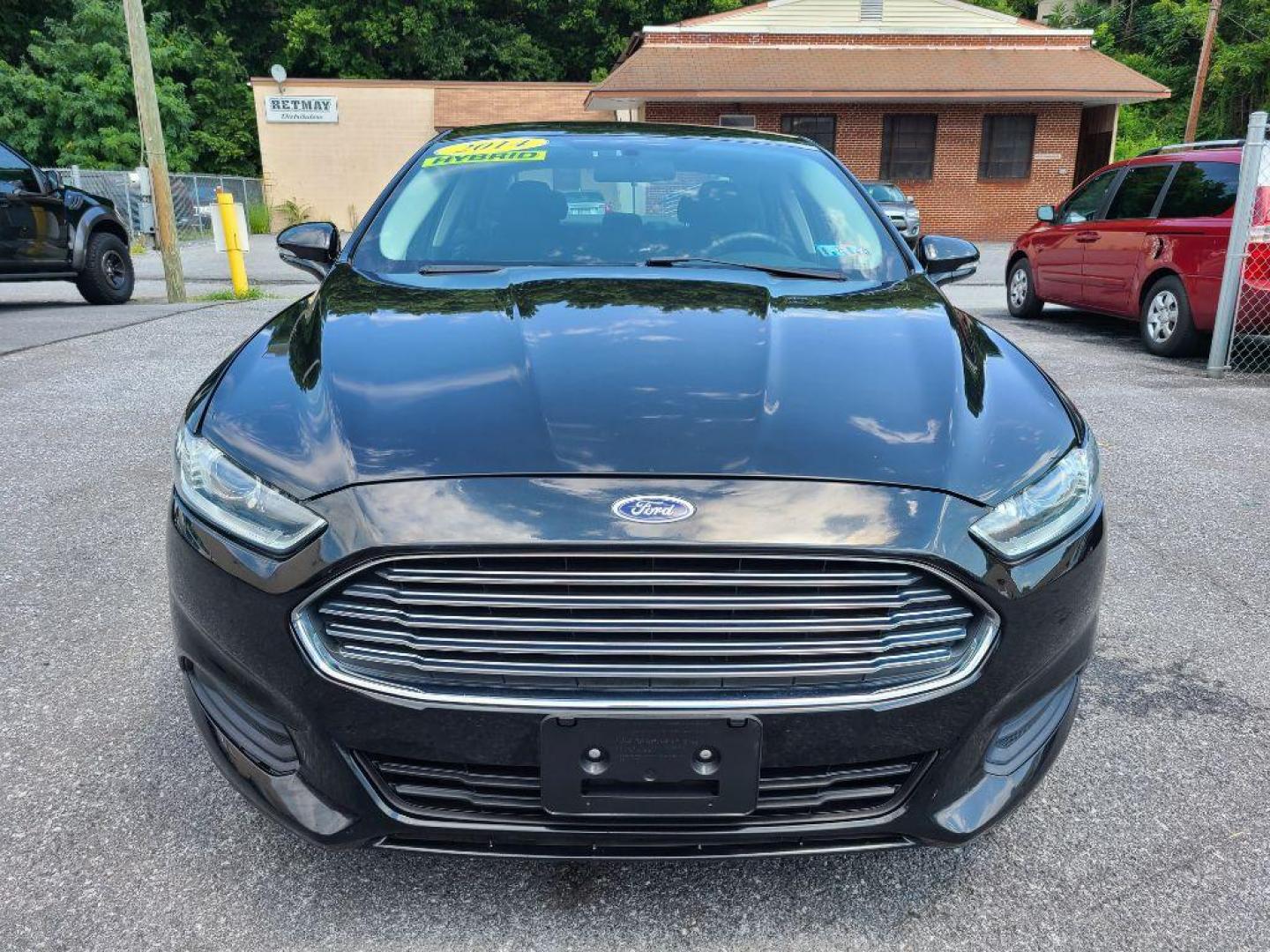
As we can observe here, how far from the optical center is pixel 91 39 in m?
30.4

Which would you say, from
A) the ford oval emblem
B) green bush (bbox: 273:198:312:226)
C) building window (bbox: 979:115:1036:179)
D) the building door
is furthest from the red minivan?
green bush (bbox: 273:198:312:226)

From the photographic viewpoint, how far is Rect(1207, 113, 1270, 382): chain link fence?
6.69 m

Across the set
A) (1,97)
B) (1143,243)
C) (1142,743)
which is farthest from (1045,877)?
(1,97)

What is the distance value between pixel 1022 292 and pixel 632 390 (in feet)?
31.0

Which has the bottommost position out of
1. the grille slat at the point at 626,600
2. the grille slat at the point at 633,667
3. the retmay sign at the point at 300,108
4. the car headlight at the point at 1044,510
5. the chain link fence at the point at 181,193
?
the chain link fence at the point at 181,193

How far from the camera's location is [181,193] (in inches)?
907

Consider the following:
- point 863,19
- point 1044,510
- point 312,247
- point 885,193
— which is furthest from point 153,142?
point 863,19

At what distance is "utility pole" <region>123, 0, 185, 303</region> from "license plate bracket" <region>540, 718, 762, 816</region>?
1076 cm

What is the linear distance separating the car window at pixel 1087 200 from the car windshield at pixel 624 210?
21.6ft

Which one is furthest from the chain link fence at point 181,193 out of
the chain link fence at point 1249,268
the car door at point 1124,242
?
the chain link fence at point 1249,268

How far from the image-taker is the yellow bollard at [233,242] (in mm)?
11328

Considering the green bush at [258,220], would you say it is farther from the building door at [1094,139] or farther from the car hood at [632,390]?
the car hood at [632,390]

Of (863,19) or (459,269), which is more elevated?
(863,19)

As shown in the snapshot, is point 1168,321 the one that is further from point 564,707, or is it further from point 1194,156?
point 564,707
